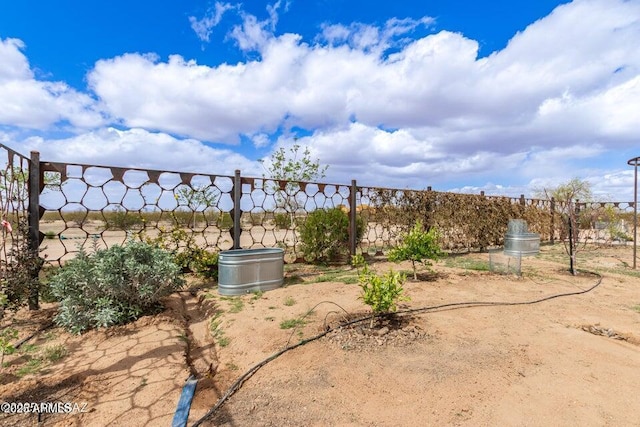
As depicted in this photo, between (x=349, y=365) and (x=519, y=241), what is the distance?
365 inches

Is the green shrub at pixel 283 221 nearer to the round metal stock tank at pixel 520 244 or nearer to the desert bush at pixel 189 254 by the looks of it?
the desert bush at pixel 189 254

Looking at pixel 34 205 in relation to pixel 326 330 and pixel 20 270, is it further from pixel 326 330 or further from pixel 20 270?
pixel 326 330

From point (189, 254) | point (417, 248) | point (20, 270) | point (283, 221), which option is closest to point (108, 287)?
point (20, 270)

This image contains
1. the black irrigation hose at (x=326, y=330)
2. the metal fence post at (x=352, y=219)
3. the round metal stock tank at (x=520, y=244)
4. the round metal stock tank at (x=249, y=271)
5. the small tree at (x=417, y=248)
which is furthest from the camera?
the round metal stock tank at (x=520, y=244)

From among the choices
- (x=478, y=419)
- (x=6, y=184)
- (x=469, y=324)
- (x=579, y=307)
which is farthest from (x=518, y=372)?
(x=6, y=184)

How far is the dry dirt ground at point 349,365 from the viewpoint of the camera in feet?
7.17

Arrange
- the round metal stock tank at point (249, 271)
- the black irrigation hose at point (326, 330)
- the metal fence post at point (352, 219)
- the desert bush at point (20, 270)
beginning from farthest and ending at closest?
the metal fence post at point (352, 219), the round metal stock tank at point (249, 271), the desert bush at point (20, 270), the black irrigation hose at point (326, 330)

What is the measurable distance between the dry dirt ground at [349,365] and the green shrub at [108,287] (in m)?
0.20

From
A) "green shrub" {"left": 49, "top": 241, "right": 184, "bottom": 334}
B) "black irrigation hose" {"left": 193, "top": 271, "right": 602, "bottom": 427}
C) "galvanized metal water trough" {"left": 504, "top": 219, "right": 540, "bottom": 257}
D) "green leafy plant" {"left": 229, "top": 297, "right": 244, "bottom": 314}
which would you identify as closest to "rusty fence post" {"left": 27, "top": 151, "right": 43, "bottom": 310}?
"green shrub" {"left": 49, "top": 241, "right": 184, "bottom": 334}

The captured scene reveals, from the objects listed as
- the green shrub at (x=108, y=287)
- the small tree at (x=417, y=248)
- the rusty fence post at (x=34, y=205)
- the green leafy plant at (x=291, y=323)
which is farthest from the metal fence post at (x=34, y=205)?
the small tree at (x=417, y=248)

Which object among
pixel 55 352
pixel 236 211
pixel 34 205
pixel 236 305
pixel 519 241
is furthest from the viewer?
pixel 519 241

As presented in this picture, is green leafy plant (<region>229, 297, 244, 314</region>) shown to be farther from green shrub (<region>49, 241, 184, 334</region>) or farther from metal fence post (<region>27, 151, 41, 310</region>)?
metal fence post (<region>27, 151, 41, 310</region>)

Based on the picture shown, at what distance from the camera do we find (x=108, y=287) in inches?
149

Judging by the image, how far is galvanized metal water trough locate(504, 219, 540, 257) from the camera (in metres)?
9.85
